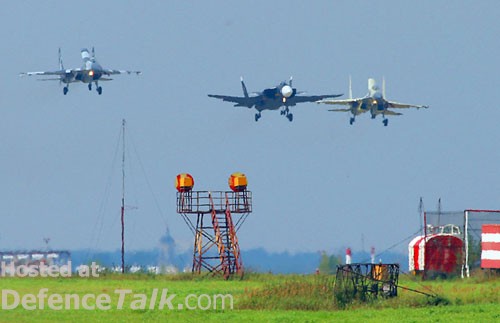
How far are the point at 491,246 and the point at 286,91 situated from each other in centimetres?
4652

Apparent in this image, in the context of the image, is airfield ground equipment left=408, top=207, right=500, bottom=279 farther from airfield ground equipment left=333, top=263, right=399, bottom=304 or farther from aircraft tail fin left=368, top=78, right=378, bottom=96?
aircraft tail fin left=368, top=78, right=378, bottom=96

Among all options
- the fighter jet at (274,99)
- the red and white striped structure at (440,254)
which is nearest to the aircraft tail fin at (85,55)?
the fighter jet at (274,99)

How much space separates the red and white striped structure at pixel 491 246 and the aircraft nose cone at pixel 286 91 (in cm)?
4561

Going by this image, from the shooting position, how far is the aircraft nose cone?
371 ft

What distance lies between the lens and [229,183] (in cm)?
8950

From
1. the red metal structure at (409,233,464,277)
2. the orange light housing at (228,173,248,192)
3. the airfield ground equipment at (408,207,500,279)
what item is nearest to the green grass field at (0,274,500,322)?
the airfield ground equipment at (408,207,500,279)

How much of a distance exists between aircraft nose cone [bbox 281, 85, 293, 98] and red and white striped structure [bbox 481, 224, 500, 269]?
1796 inches

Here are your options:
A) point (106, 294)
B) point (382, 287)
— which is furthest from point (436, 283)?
point (106, 294)

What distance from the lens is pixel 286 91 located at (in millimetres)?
113188

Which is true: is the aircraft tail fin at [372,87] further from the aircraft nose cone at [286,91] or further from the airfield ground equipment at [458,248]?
the airfield ground equipment at [458,248]

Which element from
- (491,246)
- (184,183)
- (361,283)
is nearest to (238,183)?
(184,183)

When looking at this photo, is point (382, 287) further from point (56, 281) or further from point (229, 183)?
point (229, 183)

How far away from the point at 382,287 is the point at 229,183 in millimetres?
36690

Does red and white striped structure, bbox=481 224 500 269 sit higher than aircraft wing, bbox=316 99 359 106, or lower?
lower
